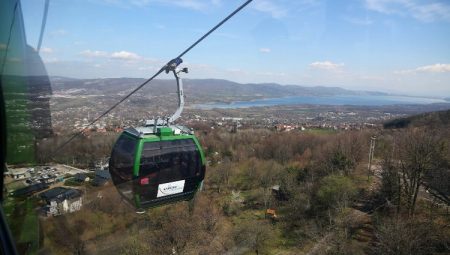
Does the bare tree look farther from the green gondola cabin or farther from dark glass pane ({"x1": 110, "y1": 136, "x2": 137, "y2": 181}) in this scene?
dark glass pane ({"x1": 110, "y1": 136, "x2": 137, "y2": 181})

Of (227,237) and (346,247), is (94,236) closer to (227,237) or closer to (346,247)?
(227,237)

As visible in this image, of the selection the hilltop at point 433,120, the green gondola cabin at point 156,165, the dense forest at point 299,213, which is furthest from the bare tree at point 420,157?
the green gondola cabin at point 156,165

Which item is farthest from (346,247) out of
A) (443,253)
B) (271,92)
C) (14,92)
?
(271,92)

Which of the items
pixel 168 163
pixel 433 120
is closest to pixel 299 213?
pixel 433 120

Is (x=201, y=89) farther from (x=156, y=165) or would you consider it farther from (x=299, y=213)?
(x=156, y=165)

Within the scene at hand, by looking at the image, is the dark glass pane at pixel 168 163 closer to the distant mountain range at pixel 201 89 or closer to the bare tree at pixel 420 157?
the distant mountain range at pixel 201 89

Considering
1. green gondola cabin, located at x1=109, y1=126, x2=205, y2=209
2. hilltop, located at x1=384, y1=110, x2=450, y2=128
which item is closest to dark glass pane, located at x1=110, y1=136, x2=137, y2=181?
green gondola cabin, located at x1=109, y1=126, x2=205, y2=209
